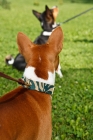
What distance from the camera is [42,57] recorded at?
137 inches

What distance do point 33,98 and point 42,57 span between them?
464mm

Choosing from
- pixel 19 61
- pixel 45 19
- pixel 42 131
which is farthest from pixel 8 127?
pixel 45 19

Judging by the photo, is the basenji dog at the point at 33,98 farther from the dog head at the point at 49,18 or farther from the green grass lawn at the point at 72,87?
the dog head at the point at 49,18

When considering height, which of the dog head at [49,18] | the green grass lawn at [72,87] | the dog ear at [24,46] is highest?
the dog ear at [24,46]

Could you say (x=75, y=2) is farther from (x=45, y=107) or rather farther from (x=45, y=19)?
(x=45, y=107)

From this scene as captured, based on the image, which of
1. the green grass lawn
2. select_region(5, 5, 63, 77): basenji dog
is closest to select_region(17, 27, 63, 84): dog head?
the green grass lawn

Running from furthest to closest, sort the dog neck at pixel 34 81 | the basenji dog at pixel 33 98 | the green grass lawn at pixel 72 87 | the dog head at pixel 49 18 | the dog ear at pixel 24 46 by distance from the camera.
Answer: the dog head at pixel 49 18
the green grass lawn at pixel 72 87
the dog ear at pixel 24 46
the dog neck at pixel 34 81
the basenji dog at pixel 33 98

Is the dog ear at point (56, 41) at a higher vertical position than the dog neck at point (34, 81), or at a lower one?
higher

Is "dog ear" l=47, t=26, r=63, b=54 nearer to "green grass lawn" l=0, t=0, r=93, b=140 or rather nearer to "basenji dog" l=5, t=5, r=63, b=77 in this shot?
"green grass lawn" l=0, t=0, r=93, b=140

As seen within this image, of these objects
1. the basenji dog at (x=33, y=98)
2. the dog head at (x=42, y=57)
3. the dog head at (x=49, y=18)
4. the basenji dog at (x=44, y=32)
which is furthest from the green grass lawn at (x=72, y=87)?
the dog head at (x=42, y=57)

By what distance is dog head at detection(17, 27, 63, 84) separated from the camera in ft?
11.2

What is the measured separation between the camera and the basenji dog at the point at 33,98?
3078 millimetres

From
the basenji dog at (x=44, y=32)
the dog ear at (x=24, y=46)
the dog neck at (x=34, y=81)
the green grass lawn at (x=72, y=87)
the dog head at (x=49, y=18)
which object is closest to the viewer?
the dog neck at (x=34, y=81)

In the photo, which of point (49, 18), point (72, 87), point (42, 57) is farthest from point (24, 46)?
point (49, 18)
